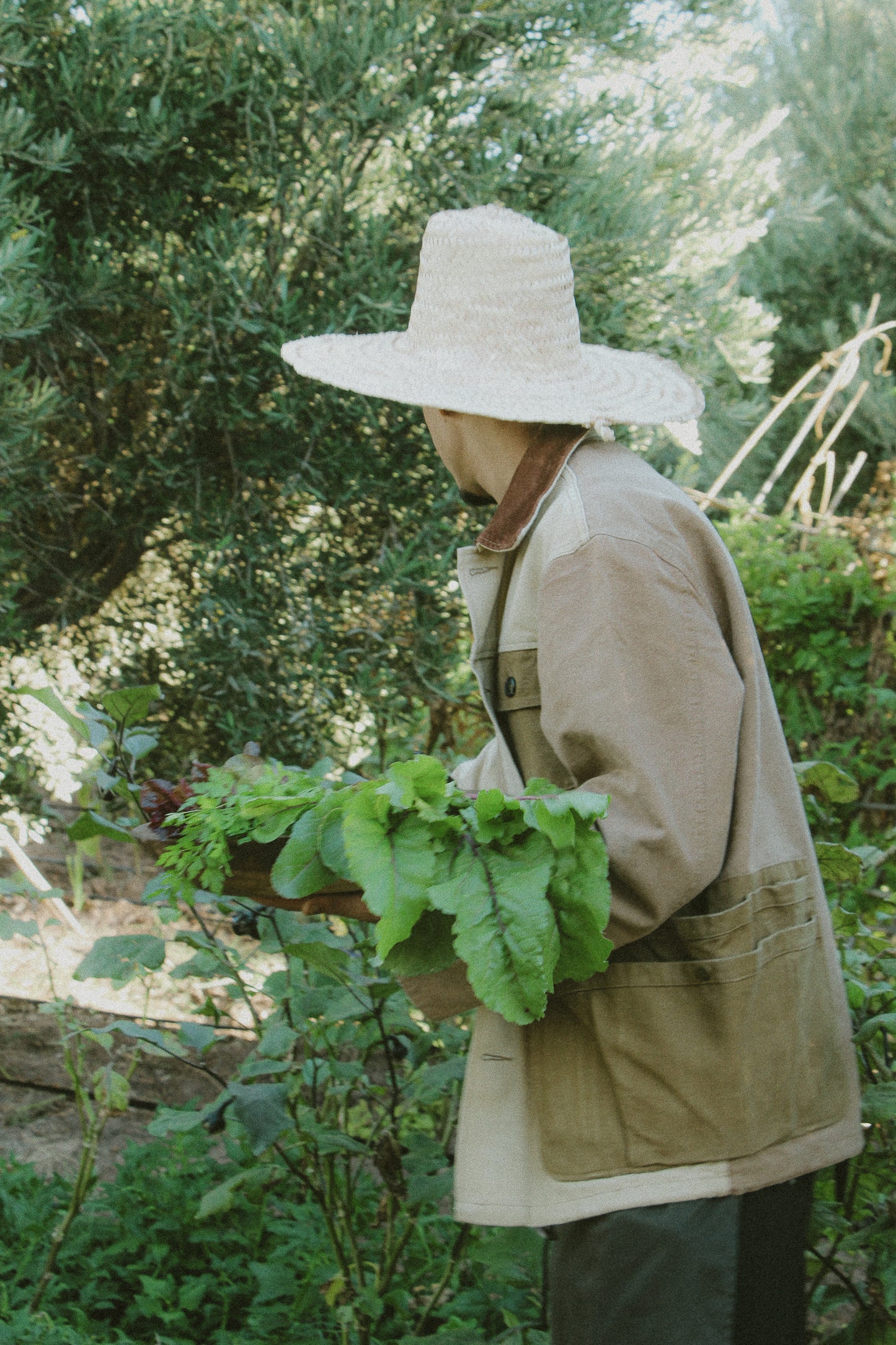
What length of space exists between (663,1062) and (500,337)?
3.13 ft

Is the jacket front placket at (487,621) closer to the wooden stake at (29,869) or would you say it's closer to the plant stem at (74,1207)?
the plant stem at (74,1207)

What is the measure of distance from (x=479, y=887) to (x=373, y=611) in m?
2.47

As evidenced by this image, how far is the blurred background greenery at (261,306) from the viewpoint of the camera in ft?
10.8

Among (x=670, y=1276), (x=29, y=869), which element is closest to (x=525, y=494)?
(x=670, y=1276)

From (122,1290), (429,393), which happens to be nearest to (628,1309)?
(429,393)

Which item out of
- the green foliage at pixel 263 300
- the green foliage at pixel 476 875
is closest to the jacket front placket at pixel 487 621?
the green foliage at pixel 476 875

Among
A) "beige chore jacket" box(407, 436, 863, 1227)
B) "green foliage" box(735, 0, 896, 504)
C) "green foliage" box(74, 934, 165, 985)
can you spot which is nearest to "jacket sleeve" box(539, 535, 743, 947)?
Answer: "beige chore jacket" box(407, 436, 863, 1227)

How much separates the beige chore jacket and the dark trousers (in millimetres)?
36

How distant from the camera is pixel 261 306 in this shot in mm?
3299

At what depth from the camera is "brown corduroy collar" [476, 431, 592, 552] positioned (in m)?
1.43

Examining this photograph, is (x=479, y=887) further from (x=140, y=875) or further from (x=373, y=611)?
(x=140, y=875)

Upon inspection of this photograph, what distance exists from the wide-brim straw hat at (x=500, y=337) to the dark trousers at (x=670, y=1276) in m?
0.99

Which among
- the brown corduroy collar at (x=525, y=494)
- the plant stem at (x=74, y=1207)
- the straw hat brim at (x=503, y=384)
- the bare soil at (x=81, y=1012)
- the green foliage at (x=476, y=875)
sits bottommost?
the bare soil at (x=81, y=1012)

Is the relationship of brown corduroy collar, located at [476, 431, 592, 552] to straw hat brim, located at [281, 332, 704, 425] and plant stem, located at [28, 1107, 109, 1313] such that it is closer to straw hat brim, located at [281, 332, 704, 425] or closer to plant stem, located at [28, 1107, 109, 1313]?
straw hat brim, located at [281, 332, 704, 425]
